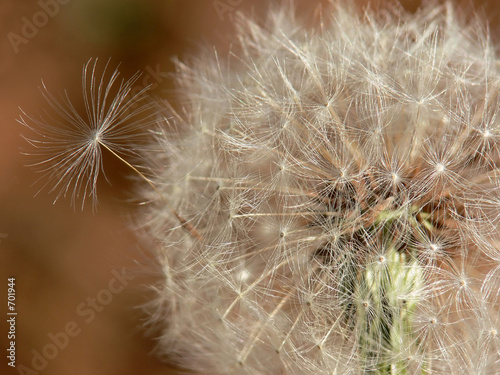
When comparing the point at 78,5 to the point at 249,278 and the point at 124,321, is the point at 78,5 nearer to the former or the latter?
the point at 124,321

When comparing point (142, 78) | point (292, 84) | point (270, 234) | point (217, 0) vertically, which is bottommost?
point (270, 234)

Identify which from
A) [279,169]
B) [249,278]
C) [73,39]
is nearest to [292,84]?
[279,169]
